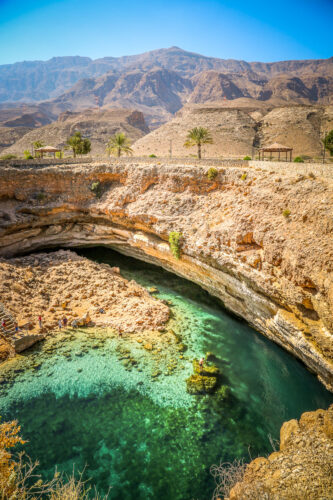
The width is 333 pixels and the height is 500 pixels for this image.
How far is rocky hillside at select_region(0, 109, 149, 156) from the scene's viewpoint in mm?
91750

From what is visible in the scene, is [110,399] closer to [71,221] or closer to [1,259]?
[1,259]

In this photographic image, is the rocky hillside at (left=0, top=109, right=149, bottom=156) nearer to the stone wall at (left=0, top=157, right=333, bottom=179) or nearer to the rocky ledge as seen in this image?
the stone wall at (left=0, top=157, right=333, bottom=179)

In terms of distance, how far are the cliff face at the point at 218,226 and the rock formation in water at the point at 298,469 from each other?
5.10 m

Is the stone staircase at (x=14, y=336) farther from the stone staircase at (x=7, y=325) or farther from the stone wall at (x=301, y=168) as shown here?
the stone wall at (x=301, y=168)

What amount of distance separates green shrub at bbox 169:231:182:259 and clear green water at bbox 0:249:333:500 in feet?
24.1

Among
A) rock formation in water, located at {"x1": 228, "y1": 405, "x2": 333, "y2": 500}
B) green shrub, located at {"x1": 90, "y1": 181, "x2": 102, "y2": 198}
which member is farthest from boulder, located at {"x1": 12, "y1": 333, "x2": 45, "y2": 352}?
green shrub, located at {"x1": 90, "y1": 181, "x2": 102, "y2": 198}

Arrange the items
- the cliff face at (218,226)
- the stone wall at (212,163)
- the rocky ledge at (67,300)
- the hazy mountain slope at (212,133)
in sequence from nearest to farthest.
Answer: the cliff face at (218,226)
the stone wall at (212,163)
the rocky ledge at (67,300)
the hazy mountain slope at (212,133)

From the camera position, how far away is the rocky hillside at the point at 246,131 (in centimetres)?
6432

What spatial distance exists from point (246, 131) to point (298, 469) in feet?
243

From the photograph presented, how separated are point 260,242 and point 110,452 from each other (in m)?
16.0

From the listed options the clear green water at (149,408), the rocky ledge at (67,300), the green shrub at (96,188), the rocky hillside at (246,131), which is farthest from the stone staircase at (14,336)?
the rocky hillside at (246,131)

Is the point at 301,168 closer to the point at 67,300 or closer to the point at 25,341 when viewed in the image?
the point at 67,300

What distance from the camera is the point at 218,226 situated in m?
24.7

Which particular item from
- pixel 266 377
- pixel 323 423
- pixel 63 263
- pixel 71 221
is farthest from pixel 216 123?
pixel 323 423
